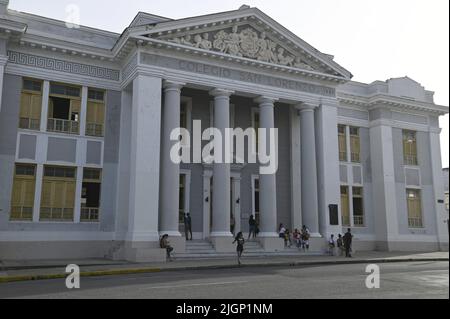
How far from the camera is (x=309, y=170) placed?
2709 centimetres

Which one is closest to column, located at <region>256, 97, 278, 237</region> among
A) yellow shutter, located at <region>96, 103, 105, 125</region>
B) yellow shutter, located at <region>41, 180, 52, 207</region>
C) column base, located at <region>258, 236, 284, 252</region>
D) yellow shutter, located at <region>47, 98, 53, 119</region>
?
column base, located at <region>258, 236, 284, 252</region>

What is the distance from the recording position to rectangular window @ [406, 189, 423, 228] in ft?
108

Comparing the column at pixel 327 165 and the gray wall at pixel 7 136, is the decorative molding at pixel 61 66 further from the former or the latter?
the column at pixel 327 165

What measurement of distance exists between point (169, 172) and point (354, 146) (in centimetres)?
1537

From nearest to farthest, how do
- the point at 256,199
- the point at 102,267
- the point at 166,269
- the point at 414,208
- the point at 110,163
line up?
the point at 166,269, the point at 102,267, the point at 110,163, the point at 256,199, the point at 414,208

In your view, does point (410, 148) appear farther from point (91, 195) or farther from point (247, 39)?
point (91, 195)

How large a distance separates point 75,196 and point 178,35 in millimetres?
9773

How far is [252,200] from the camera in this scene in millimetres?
28000

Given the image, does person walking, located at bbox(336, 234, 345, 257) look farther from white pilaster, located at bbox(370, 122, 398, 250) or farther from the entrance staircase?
white pilaster, located at bbox(370, 122, 398, 250)

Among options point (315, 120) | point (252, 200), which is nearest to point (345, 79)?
point (315, 120)

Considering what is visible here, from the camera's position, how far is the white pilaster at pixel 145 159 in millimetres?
21812

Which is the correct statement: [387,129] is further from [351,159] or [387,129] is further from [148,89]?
[148,89]

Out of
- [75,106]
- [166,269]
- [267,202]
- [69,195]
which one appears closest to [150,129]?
[75,106]

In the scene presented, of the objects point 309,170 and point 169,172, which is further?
point 309,170
